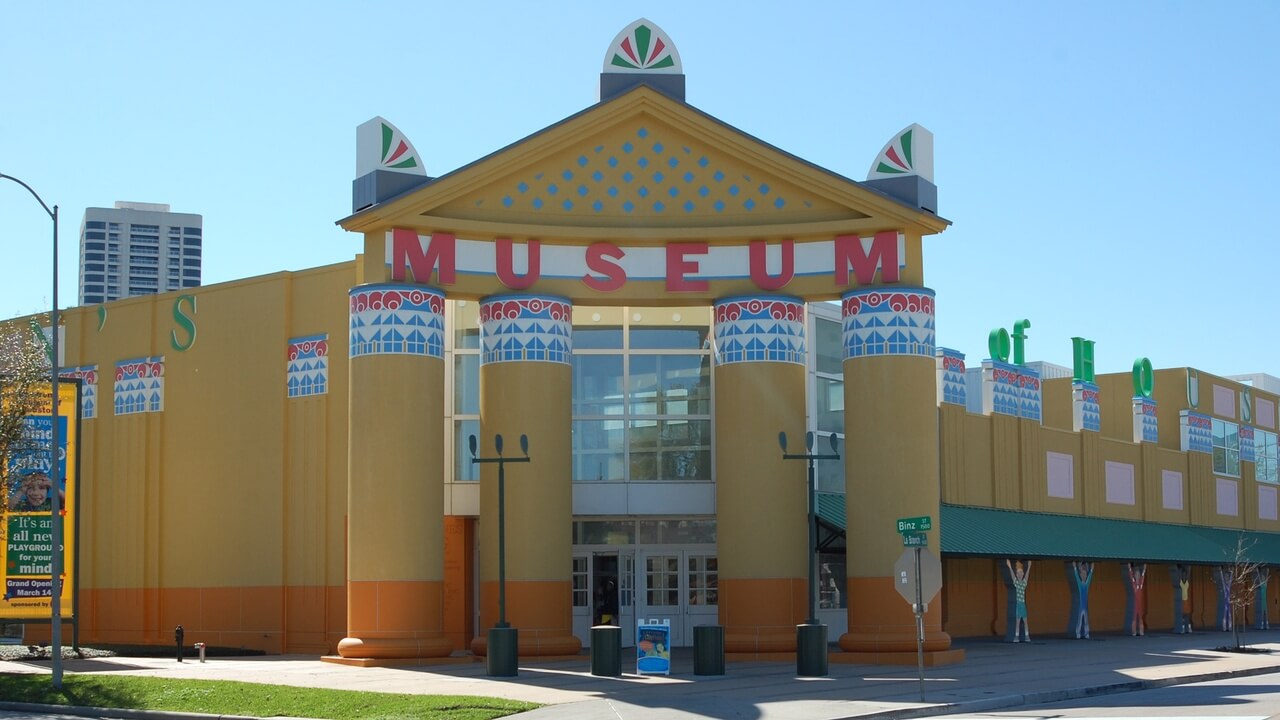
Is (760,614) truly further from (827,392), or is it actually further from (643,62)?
(643,62)

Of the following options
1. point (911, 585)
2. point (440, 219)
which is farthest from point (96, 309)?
point (911, 585)

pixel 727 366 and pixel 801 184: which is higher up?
pixel 801 184

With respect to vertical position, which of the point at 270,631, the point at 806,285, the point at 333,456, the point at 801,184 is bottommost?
the point at 270,631

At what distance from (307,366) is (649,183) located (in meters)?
9.12

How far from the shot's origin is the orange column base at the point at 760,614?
1185 inches

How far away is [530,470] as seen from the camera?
1188 inches

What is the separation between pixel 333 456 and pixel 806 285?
446 inches

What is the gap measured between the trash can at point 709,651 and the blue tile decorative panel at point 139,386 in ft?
55.9

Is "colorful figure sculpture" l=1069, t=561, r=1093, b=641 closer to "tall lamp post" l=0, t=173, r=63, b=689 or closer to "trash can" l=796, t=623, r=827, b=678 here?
"trash can" l=796, t=623, r=827, b=678

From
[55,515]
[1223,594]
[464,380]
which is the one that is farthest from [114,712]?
[1223,594]

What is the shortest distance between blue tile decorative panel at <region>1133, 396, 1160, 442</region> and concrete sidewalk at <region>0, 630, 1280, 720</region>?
15.2 m

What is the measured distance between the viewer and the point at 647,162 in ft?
104

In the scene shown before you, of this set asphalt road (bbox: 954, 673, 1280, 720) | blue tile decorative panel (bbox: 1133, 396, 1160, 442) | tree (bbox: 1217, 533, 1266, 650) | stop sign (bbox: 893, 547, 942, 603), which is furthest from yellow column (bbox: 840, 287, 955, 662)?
blue tile decorative panel (bbox: 1133, 396, 1160, 442)

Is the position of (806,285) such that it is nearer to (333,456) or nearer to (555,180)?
(555,180)
